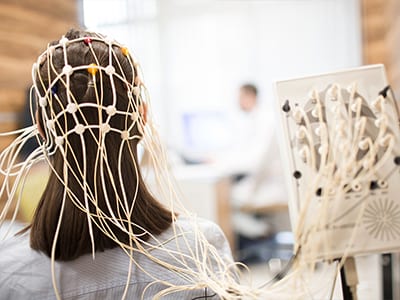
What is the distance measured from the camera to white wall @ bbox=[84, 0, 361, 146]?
375 cm

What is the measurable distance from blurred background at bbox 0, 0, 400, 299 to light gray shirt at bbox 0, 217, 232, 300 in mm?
A: 1898

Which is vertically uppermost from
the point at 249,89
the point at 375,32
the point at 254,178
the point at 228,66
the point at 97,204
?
the point at 375,32

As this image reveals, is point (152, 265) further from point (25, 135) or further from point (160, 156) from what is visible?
point (25, 135)

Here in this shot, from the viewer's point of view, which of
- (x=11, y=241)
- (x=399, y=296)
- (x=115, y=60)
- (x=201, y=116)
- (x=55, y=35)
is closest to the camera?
(x=115, y=60)

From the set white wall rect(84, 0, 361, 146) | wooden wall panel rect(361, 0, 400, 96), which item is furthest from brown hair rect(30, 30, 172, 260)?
wooden wall panel rect(361, 0, 400, 96)

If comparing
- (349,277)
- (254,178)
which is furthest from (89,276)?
(254,178)

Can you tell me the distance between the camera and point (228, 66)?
400cm

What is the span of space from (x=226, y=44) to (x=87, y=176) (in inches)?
132

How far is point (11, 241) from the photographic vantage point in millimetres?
891

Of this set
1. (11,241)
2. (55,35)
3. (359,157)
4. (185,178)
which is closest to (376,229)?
(359,157)

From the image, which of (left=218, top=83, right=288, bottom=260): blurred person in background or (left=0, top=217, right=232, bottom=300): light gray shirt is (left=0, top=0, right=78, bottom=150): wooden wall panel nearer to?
(left=218, top=83, right=288, bottom=260): blurred person in background

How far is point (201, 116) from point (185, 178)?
1.17 metres

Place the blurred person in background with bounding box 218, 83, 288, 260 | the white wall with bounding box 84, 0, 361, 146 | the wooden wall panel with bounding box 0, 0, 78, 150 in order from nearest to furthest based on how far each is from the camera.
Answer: the wooden wall panel with bounding box 0, 0, 78, 150 < the blurred person in background with bounding box 218, 83, 288, 260 < the white wall with bounding box 84, 0, 361, 146

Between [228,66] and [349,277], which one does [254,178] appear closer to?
[228,66]
